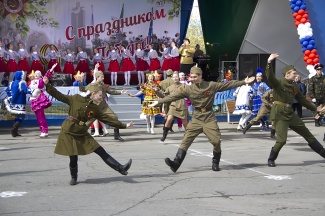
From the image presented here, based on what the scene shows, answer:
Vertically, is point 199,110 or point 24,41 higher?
point 24,41

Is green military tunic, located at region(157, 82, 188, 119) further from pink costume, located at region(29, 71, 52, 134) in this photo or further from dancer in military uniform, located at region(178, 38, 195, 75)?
dancer in military uniform, located at region(178, 38, 195, 75)

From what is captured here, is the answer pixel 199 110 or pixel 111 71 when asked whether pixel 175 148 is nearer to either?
pixel 199 110

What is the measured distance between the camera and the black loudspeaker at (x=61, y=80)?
76.5 ft

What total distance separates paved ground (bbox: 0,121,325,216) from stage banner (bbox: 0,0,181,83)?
41.1 ft

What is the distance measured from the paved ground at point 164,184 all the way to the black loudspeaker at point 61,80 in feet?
33.7

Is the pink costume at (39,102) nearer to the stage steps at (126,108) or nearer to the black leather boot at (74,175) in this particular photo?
the stage steps at (126,108)

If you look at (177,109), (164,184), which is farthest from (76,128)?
(177,109)

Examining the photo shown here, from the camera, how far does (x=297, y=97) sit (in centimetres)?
1043

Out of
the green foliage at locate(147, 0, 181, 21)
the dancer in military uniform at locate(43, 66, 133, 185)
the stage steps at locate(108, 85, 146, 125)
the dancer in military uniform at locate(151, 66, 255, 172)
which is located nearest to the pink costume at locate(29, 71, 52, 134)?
the stage steps at locate(108, 85, 146, 125)

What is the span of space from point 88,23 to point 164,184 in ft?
61.4

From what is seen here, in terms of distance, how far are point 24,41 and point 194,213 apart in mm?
19620

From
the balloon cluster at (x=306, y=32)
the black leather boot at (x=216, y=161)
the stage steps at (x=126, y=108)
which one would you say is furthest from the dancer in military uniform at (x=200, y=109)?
the balloon cluster at (x=306, y=32)

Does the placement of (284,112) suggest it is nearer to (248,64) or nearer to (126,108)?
Result: (126,108)

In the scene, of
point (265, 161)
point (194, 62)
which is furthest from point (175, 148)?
point (194, 62)
